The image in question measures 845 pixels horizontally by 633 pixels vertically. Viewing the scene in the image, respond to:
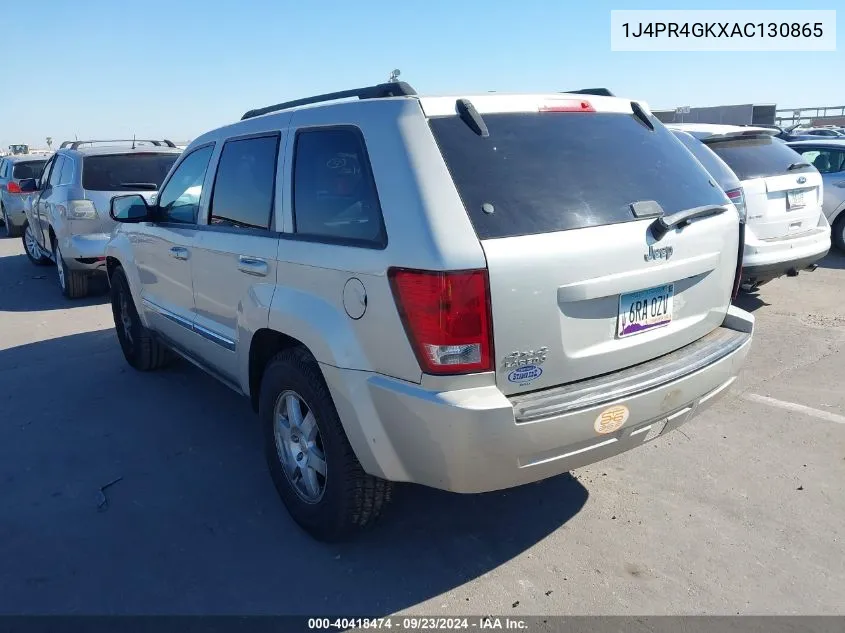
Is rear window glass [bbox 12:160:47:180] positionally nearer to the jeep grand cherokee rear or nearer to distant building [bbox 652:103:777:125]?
the jeep grand cherokee rear

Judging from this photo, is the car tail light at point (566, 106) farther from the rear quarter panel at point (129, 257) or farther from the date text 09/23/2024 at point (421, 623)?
the rear quarter panel at point (129, 257)

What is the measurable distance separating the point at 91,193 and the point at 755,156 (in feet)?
24.1

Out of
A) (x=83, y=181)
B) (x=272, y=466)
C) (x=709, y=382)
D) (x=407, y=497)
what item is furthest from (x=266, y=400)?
(x=83, y=181)

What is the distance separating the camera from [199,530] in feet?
10.9

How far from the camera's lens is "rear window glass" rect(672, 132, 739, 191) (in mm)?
6003

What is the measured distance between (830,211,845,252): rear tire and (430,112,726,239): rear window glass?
7816mm

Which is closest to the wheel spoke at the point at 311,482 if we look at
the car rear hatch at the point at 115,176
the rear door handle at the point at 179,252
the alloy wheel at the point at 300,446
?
the alloy wheel at the point at 300,446

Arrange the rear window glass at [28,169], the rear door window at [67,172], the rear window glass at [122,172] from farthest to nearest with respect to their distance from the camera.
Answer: the rear window glass at [28,169] < the rear door window at [67,172] < the rear window glass at [122,172]

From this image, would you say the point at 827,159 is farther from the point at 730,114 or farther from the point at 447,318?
the point at 730,114

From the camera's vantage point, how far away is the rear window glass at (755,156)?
6.74m

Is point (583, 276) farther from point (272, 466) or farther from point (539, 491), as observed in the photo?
point (272, 466)

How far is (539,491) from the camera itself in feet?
11.9

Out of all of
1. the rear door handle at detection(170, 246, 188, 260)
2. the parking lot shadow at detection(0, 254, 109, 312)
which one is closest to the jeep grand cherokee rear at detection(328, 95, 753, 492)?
the rear door handle at detection(170, 246, 188, 260)

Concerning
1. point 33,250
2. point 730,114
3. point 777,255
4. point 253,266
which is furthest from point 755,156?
point 730,114
